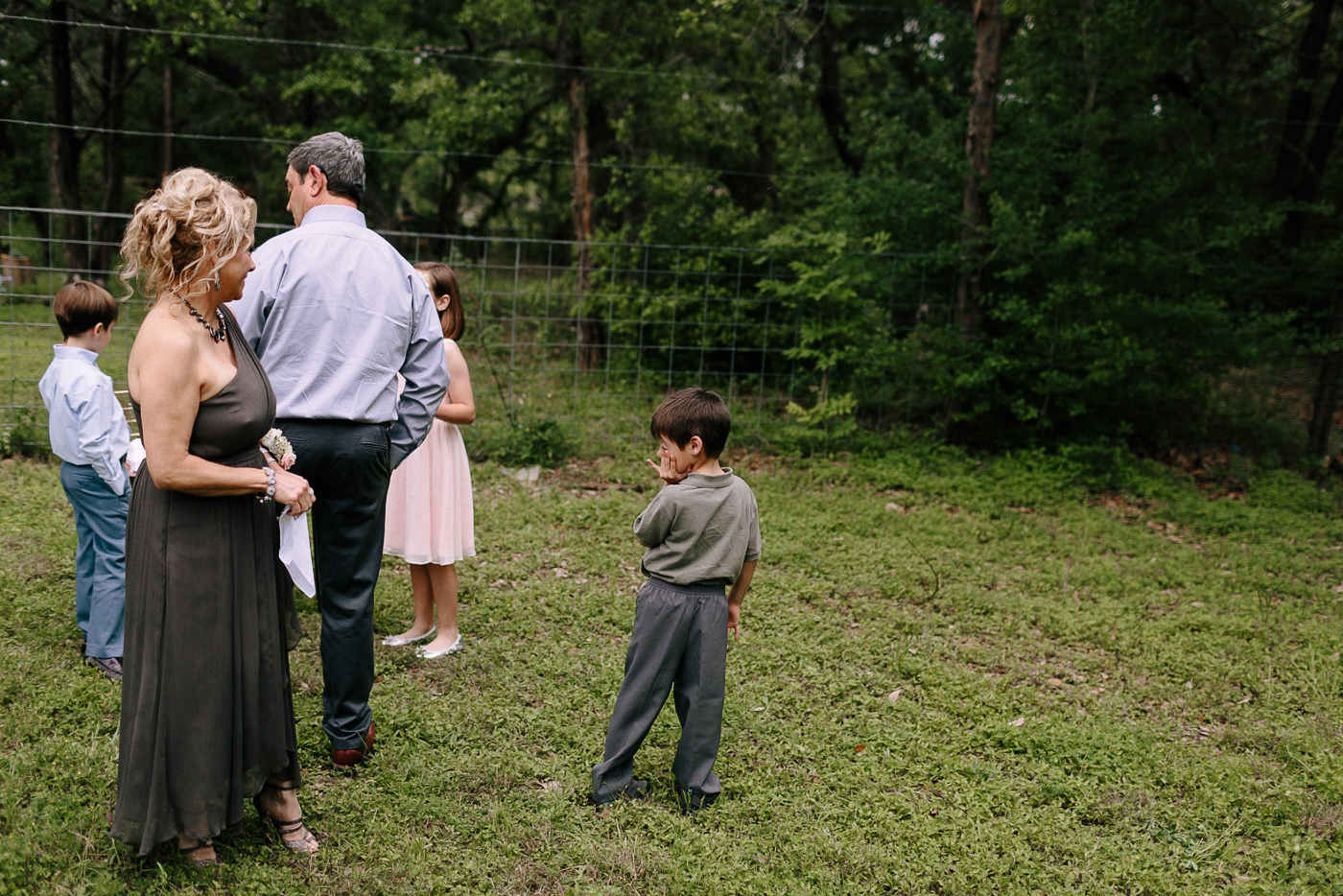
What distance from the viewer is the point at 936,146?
806 centimetres

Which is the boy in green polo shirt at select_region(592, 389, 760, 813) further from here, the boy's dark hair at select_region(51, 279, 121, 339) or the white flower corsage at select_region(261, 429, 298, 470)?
the boy's dark hair at select_region(51, 279, 121, 339)

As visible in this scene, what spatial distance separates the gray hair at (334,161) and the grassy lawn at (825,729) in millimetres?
2046

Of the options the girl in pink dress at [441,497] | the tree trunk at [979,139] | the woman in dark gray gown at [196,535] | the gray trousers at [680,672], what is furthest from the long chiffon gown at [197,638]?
the tree trunk at [979,139]

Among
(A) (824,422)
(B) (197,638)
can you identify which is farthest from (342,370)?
(A) (824,422)

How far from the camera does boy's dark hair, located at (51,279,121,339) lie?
366 cm

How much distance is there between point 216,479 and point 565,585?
301 cm

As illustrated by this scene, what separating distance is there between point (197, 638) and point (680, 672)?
150cm

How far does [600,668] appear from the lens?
4.11 m

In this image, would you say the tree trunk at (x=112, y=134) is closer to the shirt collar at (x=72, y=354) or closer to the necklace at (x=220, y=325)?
the shirt collar at (x=72, y=354)

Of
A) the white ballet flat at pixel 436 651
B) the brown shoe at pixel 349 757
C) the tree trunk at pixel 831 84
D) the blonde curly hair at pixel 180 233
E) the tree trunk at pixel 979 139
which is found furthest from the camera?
the tree trunk at pixel 831 84

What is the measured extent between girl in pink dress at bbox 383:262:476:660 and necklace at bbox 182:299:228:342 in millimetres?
1526

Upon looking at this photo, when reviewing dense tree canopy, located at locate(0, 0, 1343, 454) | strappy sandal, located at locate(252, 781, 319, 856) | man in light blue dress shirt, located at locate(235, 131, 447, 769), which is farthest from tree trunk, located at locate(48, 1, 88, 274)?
strappy sandal, located at locate(252, 781, 319, 856)

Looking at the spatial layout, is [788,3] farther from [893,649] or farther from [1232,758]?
[1232,758]

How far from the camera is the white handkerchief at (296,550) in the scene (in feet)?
8.23
